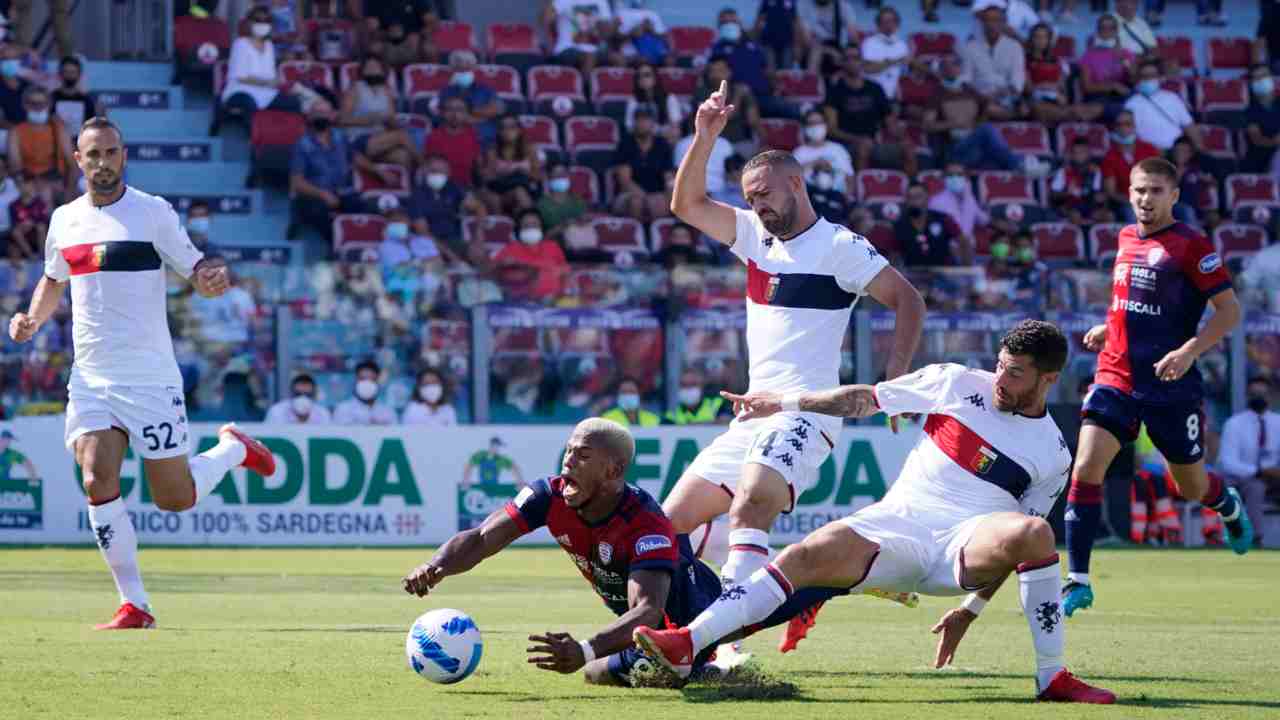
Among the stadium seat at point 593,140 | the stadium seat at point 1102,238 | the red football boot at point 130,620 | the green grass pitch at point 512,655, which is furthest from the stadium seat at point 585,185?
the red football boot at point 130,620

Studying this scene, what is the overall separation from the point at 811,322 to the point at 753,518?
1.01 meters

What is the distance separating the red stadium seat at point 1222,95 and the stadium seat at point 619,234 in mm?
9794

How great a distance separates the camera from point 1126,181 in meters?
26.4

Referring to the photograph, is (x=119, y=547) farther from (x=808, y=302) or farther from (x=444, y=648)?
(x=808, y=302)

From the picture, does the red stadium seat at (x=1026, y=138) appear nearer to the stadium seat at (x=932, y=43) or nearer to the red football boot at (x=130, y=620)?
the stadium seat at (x=932, y=43)

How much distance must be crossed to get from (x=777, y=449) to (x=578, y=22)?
60.7 feet

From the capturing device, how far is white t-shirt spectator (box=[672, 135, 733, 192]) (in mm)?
24375

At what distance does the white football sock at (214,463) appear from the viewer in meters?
11.2

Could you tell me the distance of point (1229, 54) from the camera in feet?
101

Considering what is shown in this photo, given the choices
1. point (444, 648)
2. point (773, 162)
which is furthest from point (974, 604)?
point (444, 648)

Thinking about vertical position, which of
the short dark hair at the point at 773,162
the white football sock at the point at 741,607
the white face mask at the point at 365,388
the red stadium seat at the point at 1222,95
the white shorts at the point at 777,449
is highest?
the red stadium seat at the point at 1222,95

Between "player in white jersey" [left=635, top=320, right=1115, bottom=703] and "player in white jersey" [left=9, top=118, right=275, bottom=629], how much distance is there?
3953 mm

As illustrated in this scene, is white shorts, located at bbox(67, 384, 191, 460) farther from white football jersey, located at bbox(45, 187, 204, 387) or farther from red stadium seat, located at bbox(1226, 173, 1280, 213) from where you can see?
red stadium seat, located at bbox(1226, 173, 1280, 213)

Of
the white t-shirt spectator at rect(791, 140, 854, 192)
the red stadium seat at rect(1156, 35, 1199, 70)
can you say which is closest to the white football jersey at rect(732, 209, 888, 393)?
the white t-shirt spectator at rect(791, 140, 854, 192)
